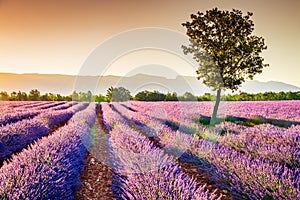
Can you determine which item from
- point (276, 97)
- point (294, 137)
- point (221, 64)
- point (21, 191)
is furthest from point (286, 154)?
point (276, 97)

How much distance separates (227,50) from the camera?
10.2 meters

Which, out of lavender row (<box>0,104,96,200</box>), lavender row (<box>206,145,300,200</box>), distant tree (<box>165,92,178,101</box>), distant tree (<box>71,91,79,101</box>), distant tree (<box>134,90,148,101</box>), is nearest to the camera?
lavender row (<box>0,104,96,200</box>)

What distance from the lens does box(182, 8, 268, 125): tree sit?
10.1 m

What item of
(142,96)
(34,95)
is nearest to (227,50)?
(142,96)

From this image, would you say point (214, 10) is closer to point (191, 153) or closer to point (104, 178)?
point (191, 153)

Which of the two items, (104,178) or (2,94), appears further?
(2,94)

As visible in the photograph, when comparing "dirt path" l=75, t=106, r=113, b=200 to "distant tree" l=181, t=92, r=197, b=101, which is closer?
"dirt path" l=75, t=106, r=113, b=200

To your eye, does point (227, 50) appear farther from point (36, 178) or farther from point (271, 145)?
point (36, 178)

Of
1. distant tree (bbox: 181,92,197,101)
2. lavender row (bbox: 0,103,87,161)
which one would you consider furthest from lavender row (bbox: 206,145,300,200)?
distant tree (bbox: 181,92,197,101)

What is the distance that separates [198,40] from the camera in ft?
34.9

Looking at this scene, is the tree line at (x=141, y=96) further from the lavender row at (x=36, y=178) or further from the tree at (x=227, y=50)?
the lavender row at (x=36, y=178)

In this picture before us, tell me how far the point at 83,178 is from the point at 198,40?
7.60m

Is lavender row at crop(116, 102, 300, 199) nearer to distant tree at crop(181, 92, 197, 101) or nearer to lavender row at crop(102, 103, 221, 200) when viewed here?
lavender row at crop(102, 103, 221, 200)

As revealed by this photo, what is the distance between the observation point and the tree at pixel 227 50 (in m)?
10.1
